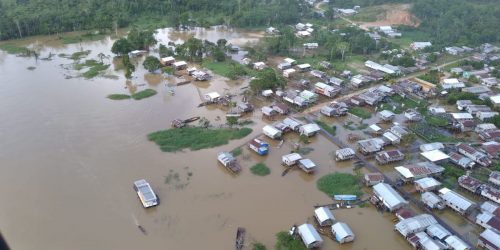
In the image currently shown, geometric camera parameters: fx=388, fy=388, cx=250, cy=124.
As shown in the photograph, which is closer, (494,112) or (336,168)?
(336,168)

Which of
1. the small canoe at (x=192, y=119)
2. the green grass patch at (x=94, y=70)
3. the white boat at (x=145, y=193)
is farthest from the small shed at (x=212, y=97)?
the green grass patch at (x=94, y=70)

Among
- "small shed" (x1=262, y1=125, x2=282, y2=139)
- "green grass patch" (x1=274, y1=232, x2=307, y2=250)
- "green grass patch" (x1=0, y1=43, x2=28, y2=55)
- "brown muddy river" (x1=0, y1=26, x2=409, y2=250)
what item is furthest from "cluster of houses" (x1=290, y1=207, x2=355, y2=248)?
"green grass patch" (x1=0, y1=43, x2=28, y2=55)

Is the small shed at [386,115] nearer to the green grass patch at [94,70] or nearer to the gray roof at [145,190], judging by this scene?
the gray roof at [145,190]

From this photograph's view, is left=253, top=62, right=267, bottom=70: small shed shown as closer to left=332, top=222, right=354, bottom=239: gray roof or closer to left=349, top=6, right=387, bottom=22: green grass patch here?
left=332, top=222, right=354, bottom=239: gray roof

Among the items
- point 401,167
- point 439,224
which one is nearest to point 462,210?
point 439,224

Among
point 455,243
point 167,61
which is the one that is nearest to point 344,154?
point 455,243

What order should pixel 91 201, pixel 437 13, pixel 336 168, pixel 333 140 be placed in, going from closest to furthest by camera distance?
pixel 91 201, pixel 336 168, pixel 333 140, pixel 437 13

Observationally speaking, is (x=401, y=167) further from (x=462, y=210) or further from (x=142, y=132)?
(x=142, y=132)
